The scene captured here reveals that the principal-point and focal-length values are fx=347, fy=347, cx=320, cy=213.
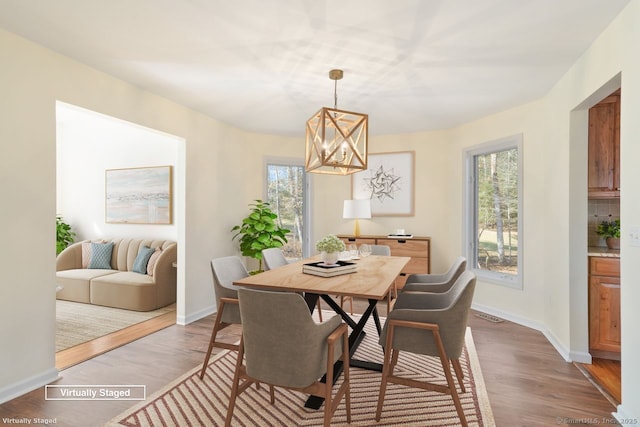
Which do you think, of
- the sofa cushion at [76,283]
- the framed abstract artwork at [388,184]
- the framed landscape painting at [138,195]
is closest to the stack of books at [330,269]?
the framed abstract artwork at [388,184]

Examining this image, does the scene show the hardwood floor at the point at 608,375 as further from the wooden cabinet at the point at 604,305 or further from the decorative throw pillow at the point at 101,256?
the decorative throw pillow at the point at 101,256

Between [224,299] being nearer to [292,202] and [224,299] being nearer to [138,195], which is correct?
[292,202]

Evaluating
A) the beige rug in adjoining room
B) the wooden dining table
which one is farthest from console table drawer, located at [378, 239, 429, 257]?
the beige rug in adjoining room

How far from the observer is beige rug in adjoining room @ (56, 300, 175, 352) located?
3.52m

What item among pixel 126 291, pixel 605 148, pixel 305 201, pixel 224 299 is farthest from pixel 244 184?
pixel 605 148

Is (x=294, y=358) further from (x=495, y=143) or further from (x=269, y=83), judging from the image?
(x=495, y=143)

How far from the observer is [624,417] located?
6.86ft

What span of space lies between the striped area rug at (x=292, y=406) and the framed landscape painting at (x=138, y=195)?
10.3 feet

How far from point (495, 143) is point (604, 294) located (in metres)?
2.11

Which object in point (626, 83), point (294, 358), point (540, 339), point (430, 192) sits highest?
point (626, 83)

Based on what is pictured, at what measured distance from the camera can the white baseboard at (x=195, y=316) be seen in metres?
3.99

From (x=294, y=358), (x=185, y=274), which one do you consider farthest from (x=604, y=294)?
(x=185, y=274)

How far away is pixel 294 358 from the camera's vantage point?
1729mm

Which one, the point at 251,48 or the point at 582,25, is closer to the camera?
the point at 582,25
